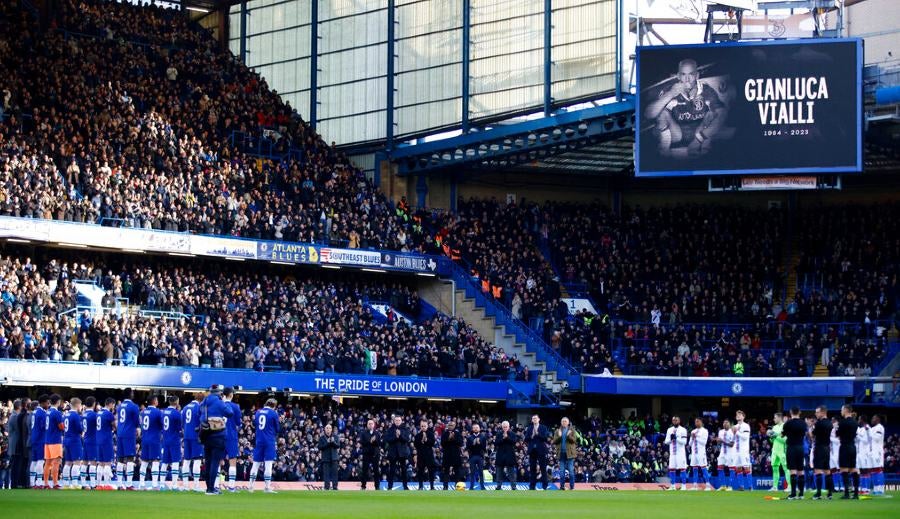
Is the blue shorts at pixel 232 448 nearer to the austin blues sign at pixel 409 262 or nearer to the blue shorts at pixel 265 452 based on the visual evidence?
the blue shorts at pixel 265 452

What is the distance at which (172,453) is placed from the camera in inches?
1261

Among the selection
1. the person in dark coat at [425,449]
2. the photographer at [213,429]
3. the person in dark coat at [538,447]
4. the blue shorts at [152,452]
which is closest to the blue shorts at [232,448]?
the photographer at [213,429]

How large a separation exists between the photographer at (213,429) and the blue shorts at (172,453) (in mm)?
4739

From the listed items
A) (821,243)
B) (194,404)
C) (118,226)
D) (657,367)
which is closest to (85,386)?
(118,226)

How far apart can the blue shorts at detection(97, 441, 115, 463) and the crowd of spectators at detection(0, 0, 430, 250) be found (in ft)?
51.0

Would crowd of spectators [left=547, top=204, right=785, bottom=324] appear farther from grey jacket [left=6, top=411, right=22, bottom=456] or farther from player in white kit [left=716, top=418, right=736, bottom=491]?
grey jacket [left=6, top=411, right=22, bottom=456]

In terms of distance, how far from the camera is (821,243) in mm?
63062

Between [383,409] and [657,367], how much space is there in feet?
35.7

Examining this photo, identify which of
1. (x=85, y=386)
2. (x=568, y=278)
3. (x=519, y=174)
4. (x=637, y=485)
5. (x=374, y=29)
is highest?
(x=374, y=29)

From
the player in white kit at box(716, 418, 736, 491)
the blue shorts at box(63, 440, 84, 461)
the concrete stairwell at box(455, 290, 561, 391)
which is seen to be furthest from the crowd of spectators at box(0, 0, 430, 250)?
the player in white kit at box(716, 418, 736, 491)

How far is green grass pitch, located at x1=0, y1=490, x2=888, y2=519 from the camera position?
21219mm

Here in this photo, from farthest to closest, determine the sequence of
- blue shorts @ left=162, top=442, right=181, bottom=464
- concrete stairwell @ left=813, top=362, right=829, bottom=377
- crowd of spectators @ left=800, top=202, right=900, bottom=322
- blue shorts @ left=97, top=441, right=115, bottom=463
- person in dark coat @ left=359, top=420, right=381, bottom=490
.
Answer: crowd of spectators @ left=800, top=202, right=900, bottom=322, concrete stairwell @ left=813, top=362, right=829, bottom=377, person in dark coat @ left=359, top=420, right=381, bottom=490, blue shorts @ left=97, top=441, right=115, bottom=463, blue shorts @ left=162, top=442, right=181, bottom=464

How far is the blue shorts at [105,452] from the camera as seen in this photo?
32.1 meters

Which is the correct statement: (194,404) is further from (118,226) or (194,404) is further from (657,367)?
(657,367)
